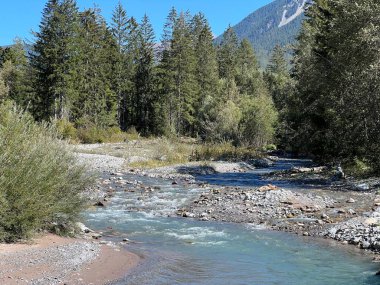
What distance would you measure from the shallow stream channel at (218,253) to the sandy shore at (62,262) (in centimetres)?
53

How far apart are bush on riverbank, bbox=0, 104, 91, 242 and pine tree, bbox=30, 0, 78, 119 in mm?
39687

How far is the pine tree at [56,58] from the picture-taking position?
5066 centimetres

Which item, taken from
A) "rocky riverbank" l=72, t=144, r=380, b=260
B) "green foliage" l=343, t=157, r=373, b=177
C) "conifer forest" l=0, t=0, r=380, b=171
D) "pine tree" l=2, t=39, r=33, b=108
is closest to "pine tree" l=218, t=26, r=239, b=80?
"conifer forest" l=0, t=0, r=380, b=171

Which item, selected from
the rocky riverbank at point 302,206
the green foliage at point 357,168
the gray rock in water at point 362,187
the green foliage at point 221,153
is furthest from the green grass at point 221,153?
the gray rock in water at point 362,187

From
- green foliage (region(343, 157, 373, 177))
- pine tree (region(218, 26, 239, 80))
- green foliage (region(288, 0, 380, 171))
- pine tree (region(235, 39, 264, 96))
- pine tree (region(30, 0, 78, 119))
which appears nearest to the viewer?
green foliage (region(288, 0, 380, 171))

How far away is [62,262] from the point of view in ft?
32.1

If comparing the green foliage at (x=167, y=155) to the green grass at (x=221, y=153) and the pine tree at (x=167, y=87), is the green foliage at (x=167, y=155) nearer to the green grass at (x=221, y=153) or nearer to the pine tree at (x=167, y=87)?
the green grass at (x=221, y=153)

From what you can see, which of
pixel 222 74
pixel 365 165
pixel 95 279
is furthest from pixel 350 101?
pixel 222 74

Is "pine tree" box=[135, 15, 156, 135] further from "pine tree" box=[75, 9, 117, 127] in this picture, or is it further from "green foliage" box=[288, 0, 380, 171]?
"green foliage" box=[288, 0, 380, 171]

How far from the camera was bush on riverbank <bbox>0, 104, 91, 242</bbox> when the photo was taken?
34.2 feet

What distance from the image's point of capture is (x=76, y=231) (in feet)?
42.2

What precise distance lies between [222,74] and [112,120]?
1133 inches

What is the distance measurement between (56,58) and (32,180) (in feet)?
141

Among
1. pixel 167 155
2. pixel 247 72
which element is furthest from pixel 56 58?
pixel 247 72
